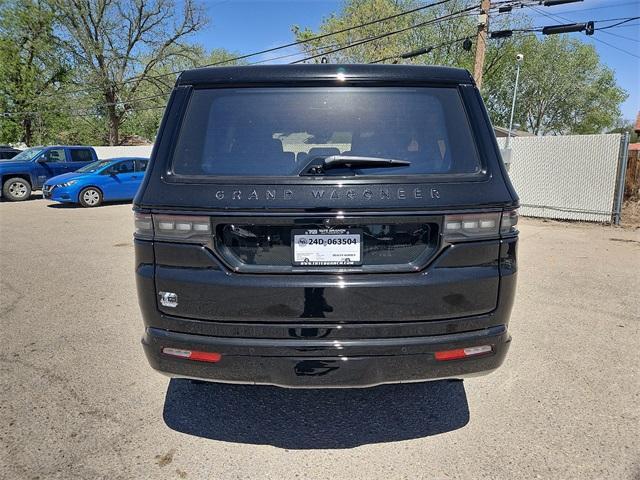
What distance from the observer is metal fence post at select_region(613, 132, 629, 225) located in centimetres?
977

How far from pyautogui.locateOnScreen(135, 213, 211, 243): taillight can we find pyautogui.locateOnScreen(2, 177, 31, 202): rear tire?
53.3ft

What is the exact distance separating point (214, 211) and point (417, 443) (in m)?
1.70

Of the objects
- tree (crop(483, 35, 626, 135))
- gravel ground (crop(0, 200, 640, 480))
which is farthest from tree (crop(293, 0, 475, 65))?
gravel ground (crop(0, 200, 640, 480))

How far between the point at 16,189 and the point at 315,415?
1648 cm

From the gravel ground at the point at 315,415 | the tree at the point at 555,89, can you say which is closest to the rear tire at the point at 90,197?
the gravel ground at the point at 315,415

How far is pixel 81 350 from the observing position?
12.1 feet

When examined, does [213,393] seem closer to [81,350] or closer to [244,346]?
[244,346]

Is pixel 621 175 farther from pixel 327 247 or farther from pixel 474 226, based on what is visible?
pixel 327 247

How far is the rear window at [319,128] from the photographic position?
218 centimetres

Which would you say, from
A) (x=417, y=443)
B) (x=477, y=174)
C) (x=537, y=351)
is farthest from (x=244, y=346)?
(x=537, y=351)

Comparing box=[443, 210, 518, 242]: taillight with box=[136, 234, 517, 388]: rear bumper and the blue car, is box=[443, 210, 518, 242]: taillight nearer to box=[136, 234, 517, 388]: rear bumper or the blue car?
box=[136, 234, 517, 388]: rear bumper

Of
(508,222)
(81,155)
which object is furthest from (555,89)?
(508,222)

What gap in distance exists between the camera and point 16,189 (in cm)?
1523

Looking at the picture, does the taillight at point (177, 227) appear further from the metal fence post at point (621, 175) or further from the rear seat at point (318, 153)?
the metal fence post at point (621, 175)
